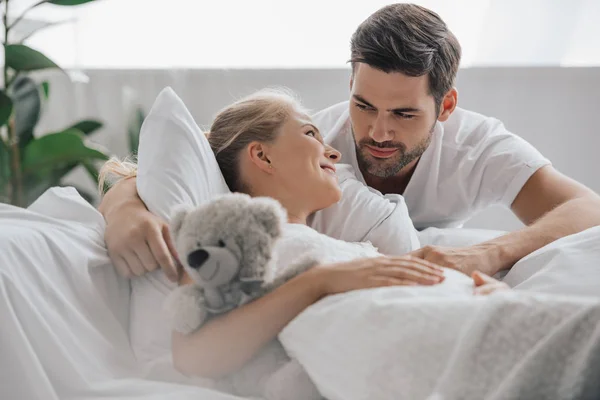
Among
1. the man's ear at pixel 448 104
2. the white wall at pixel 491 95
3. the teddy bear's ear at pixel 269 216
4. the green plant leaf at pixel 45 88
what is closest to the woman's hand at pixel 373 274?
the teddy bear's ear at pixel 269 216

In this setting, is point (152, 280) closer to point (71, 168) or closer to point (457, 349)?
point (457, 349)

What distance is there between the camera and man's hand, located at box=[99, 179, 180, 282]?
1187mm

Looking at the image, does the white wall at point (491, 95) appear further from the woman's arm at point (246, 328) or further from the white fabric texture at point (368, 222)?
the woman's arm at point (246, 328)

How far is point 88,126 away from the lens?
2.81 meters

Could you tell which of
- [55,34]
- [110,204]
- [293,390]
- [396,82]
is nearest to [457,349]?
[293,390]

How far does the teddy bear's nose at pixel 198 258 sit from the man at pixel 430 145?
23.0 inches

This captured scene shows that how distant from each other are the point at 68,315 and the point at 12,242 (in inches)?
5.6

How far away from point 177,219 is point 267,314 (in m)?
0.18

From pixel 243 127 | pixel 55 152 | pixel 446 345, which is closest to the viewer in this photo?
pixel 446 345

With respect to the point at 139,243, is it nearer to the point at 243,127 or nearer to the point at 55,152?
the point at 243,127

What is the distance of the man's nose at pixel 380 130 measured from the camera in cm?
172

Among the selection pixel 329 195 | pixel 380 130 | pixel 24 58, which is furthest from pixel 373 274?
pixel 24 58

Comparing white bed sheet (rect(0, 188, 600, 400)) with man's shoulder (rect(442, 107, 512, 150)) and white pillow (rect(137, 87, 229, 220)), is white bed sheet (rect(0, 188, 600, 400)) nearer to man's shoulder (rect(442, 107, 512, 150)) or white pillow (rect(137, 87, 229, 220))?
white pillow (rect(137, 87, 229, 220))

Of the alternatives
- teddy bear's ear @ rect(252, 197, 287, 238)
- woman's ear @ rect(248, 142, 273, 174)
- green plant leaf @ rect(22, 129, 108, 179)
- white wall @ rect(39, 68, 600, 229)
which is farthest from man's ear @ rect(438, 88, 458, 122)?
green plant leaf @ rect(22, 129, 108, 179)
